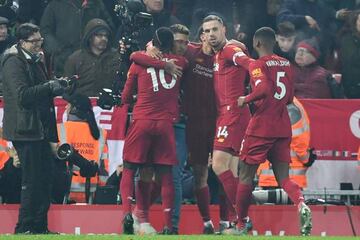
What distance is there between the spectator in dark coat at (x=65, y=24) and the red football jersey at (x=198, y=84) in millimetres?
3895

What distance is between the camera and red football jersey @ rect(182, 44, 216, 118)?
53.3 ft

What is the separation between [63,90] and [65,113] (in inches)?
100

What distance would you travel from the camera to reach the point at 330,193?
17656mm

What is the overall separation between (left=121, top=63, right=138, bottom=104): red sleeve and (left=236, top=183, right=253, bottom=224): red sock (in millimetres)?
1730

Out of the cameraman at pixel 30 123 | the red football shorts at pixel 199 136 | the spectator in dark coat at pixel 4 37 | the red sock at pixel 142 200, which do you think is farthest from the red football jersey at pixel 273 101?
the spectator in dark coat at pixel 4 37

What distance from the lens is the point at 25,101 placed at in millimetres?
15102

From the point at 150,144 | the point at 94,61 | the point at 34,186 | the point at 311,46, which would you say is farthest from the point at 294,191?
the point at 311,46

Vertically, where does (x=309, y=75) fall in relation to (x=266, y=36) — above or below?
below

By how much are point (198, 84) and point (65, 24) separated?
14.2 feet

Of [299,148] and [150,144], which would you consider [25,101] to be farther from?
[299,148]

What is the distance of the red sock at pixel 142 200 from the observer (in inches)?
628

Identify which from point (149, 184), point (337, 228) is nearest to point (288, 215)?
point (337, 228)

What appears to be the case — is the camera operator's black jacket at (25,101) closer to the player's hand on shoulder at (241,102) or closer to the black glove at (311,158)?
the player's hand on shoulder at (241,102)

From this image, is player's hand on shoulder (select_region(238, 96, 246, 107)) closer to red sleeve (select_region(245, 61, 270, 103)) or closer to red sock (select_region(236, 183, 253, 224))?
red sleeve (select_region(245, 61, 270, 103))
